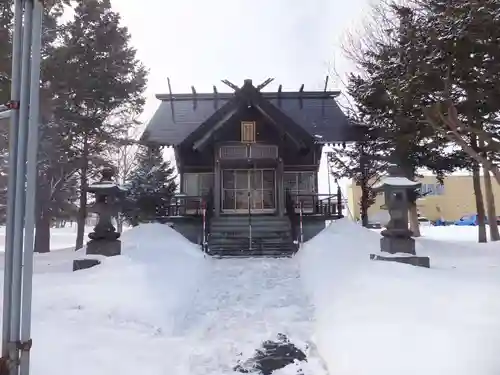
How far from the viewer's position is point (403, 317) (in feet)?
18.7

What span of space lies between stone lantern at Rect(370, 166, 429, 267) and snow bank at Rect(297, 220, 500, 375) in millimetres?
683

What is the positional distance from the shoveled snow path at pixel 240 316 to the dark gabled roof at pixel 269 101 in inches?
392

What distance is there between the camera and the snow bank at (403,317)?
4.47 metres

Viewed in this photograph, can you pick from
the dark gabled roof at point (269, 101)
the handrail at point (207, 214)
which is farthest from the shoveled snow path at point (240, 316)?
the dark gabled roof at point (269, 101)

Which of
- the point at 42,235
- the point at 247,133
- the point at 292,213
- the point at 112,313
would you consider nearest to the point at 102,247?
the point at 112,313

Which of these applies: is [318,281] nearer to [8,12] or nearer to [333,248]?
[333,248]

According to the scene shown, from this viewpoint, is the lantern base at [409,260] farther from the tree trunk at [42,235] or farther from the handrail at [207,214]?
the tree trunk at [42,235]

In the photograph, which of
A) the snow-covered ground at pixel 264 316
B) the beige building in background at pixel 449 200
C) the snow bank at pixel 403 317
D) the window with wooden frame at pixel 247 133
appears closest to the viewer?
the snow bank at pixel 403 317

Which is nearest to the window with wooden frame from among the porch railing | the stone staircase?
the porch railing

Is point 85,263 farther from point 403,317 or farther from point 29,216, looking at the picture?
point 29,216

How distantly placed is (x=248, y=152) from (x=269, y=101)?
263 centimetres

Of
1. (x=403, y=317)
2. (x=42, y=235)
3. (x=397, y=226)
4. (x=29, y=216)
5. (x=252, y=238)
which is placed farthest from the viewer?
(x=42, y=235)

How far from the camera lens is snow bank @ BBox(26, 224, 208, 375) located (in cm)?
462

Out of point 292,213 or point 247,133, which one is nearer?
point 292,213
